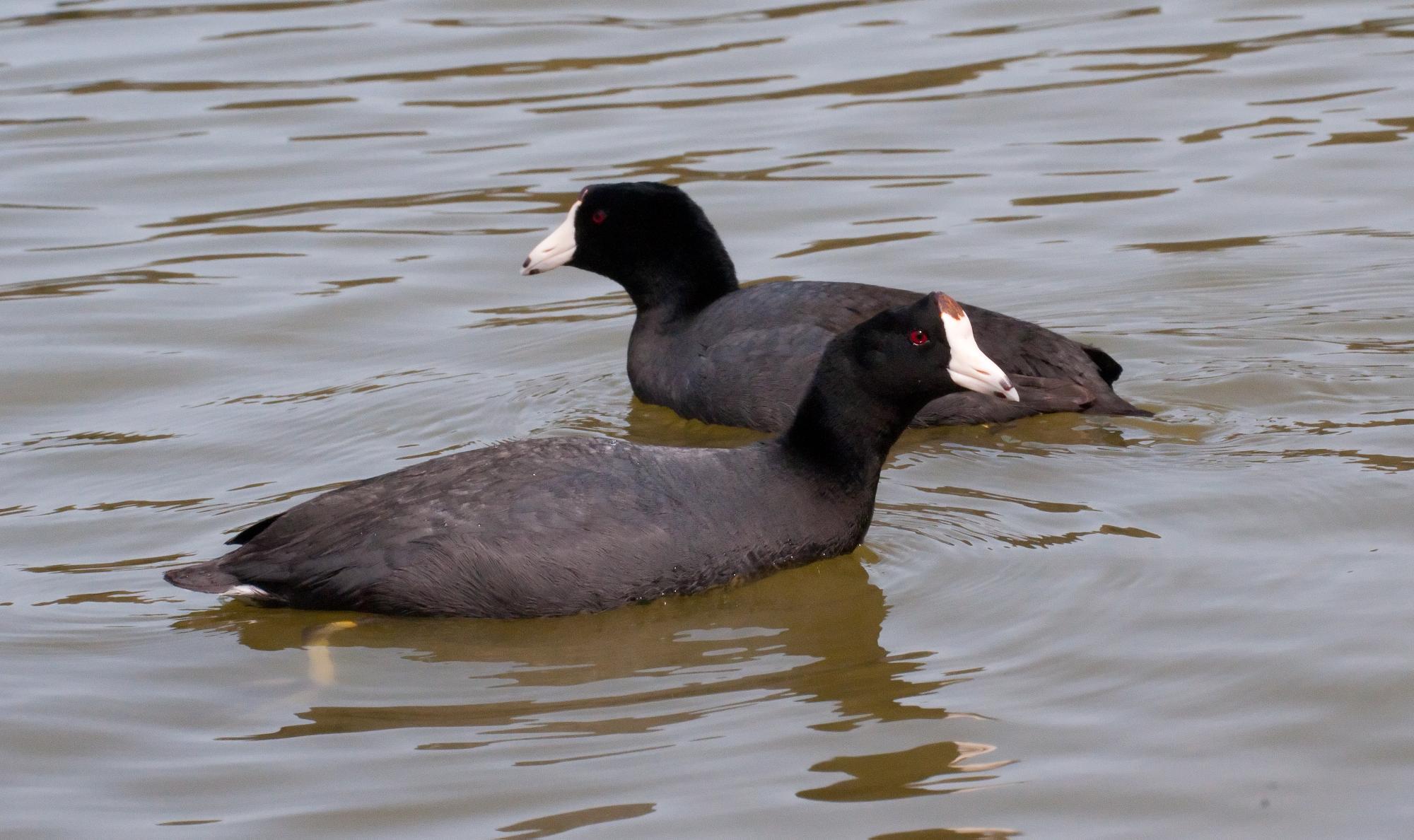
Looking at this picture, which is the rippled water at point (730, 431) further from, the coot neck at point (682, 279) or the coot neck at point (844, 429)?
the coot neck at point (682, 279)

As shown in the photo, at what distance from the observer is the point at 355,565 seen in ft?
18.6

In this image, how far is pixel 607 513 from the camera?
18.7 ft

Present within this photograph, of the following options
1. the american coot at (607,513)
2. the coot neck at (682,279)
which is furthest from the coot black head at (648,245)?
the american coot at (607,513)

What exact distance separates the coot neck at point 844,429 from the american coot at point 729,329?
1.29 m

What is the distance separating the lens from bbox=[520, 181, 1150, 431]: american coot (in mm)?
7500

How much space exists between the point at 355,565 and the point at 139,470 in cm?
218

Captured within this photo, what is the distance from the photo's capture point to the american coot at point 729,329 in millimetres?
7500

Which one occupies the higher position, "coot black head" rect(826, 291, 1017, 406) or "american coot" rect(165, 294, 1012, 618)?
"coot black head" rect(826, 291, 1017, 406)

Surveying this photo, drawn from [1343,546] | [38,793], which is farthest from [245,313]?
[1343,546]

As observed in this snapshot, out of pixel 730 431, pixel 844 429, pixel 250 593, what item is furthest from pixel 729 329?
pixel 250 593

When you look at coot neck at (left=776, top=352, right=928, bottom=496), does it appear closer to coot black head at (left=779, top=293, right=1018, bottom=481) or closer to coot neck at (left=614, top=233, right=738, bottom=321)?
coot black head at (left=779, top=293, right=1018, bottom=481)

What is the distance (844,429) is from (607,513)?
2.93 feet

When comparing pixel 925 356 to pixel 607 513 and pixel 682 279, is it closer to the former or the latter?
pixel 607 513

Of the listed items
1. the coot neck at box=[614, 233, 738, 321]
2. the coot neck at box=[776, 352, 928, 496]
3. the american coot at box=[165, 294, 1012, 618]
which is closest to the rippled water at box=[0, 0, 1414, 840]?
the american coot at box=[165, 294, 1012, 618]
